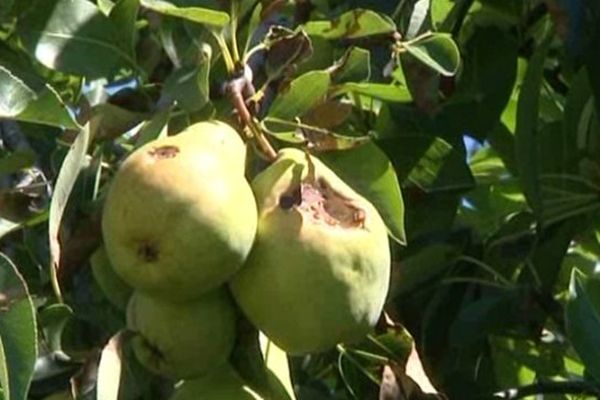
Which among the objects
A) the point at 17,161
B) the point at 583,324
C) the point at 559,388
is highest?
the point at 17,161

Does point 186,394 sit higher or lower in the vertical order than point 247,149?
lower

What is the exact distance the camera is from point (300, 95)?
127 centimetres

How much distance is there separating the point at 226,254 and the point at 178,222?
33 mm

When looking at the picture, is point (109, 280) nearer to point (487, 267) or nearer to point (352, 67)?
point (352, 67)

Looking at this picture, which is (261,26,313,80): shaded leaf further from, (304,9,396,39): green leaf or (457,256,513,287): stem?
(457,256,513,287): stem

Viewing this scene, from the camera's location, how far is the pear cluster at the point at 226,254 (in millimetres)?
1090

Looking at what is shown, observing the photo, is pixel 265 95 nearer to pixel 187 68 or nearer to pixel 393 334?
pixel 187 68

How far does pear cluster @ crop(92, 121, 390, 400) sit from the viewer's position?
3.58ft

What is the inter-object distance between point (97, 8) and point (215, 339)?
35 centimetres

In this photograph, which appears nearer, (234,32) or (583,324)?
(234,32)

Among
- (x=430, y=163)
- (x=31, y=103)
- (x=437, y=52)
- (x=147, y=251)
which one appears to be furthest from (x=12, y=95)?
(x=430, y=163)

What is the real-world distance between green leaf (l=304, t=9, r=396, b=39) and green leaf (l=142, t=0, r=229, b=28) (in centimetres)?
13

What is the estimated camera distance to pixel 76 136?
130 centimetres

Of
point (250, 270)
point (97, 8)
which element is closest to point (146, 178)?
point (250, 270)
